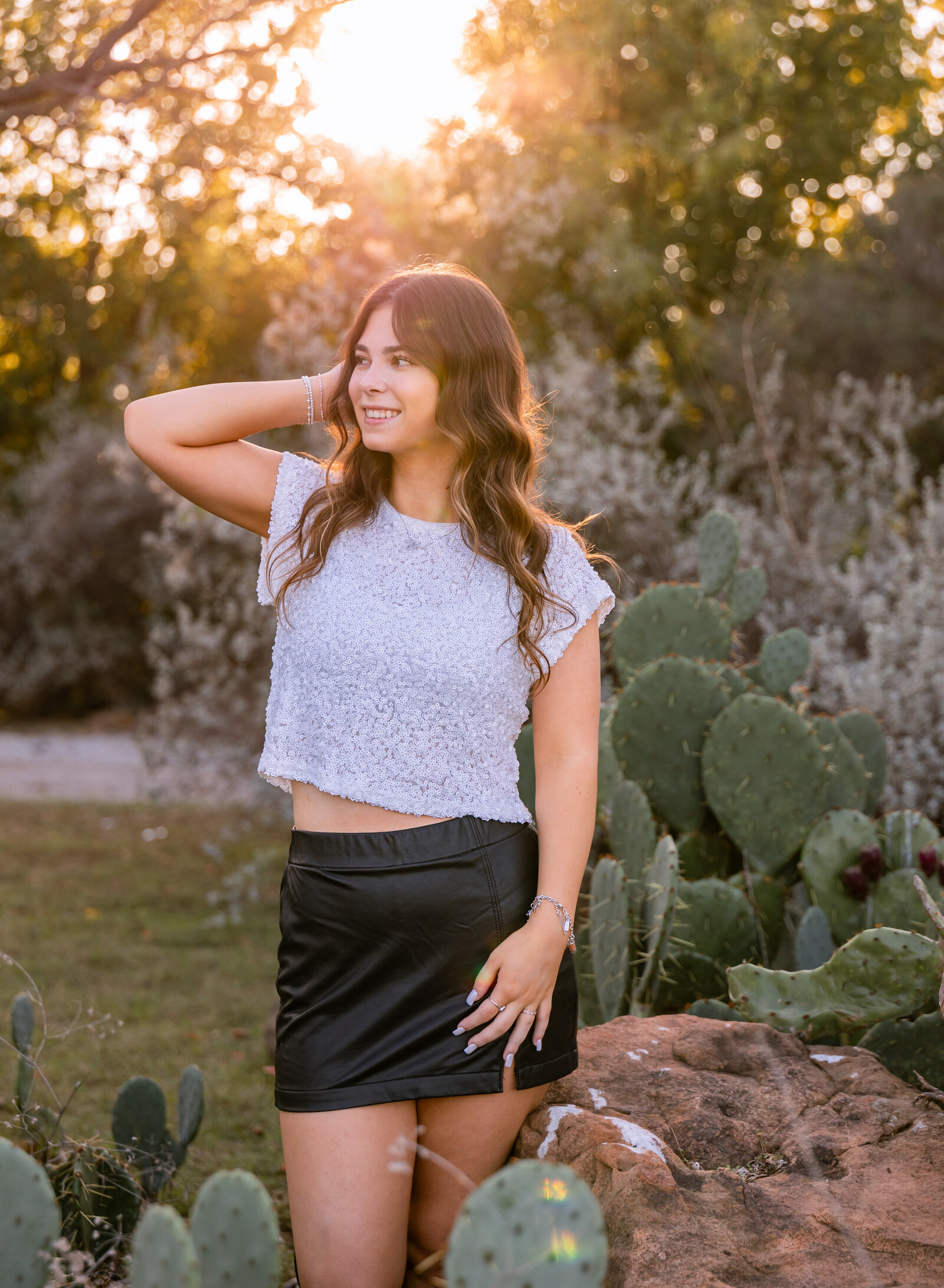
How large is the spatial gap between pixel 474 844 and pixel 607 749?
1.81 metres

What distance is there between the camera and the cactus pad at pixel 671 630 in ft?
13.9

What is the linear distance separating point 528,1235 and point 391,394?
1.50 metres

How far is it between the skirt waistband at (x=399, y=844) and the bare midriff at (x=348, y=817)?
1cm

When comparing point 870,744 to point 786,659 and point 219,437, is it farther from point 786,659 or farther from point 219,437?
point 219,437

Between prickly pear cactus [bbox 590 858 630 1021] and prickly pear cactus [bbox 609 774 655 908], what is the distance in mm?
186

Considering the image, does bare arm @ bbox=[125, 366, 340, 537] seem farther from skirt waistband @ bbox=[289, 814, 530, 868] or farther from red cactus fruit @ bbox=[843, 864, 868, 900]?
red cactus fruit @ bbox=[843, 864, 868, 900]

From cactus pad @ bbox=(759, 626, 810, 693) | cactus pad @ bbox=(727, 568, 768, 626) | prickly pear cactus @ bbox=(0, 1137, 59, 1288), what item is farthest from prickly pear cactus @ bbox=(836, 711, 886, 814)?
prickly pear cactus @ bbox=(0, 1137, 59, 1288)

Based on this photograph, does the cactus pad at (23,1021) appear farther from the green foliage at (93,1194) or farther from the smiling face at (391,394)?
the smiling face at (391,394)

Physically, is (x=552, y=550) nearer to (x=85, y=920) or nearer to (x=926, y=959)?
(x=926, y=959)

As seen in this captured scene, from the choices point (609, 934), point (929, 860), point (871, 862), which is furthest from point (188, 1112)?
point (929, 860)

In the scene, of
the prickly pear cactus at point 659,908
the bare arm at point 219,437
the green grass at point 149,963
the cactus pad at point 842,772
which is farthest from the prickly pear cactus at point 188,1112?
the cactus pad at point 842,772

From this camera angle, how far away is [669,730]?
379cm

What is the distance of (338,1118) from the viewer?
1.86 meters

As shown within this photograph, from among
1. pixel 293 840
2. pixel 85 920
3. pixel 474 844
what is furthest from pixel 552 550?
pixel 85 920
